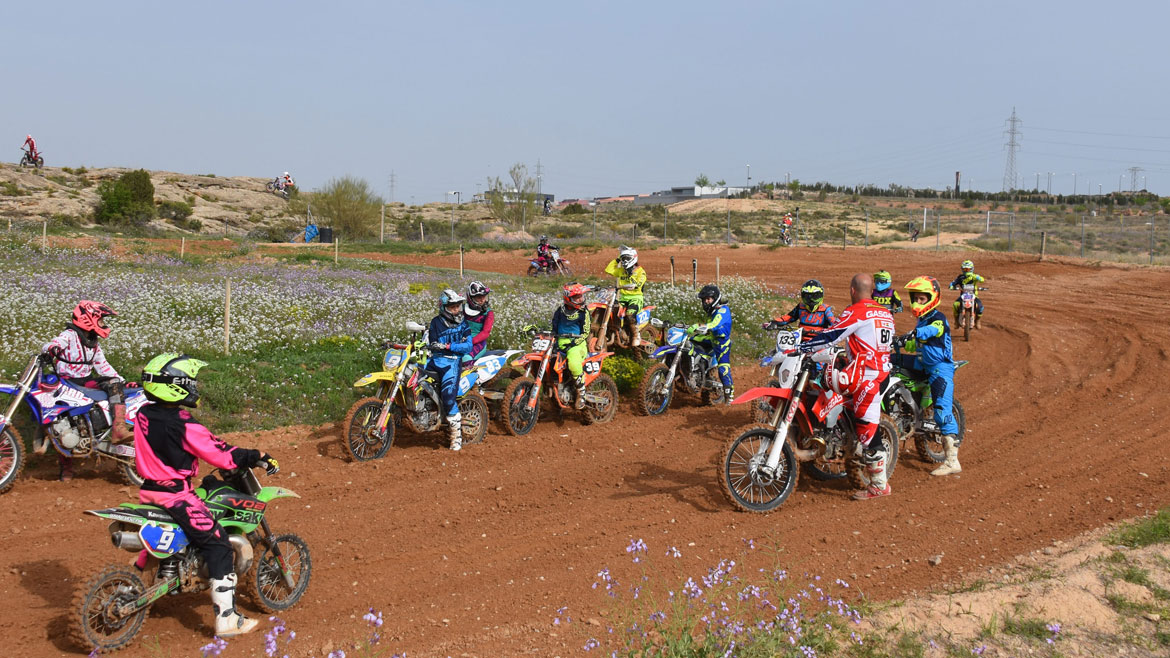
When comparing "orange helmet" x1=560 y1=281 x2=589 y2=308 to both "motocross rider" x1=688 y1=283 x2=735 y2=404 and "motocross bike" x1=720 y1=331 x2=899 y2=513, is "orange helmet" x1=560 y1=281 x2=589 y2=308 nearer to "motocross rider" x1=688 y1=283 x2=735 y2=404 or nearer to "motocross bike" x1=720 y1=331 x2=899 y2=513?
"motocross rider" x1=688 y1=283 x2=735 y2=404

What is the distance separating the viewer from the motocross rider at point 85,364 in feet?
27.1

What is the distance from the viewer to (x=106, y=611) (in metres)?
4.96

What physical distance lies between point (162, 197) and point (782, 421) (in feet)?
207

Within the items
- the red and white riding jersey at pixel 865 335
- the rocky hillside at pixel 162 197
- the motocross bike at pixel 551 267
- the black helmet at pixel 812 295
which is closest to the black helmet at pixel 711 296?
the black helmet at pixel 812 295

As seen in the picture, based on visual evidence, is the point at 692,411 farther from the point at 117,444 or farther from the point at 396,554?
the point at 117,444

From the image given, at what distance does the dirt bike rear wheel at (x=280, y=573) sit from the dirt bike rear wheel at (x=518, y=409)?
170 inches

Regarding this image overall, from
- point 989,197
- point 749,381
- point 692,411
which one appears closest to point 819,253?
point 749,381

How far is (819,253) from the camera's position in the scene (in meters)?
37.4

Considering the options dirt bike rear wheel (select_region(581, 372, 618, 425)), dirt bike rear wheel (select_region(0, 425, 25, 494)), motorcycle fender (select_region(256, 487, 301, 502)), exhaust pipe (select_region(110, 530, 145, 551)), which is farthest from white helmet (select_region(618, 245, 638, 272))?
exhaust pipe (select_region(110, 530, 145, 551))

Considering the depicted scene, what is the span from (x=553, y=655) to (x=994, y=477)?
588 centimetres

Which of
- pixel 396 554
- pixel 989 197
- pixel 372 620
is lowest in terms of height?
pixel 396 554

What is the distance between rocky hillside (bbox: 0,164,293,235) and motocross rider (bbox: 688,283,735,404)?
133ft

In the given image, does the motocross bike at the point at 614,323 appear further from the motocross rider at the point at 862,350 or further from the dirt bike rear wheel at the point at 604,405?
the motocross rider at the point at 862,350

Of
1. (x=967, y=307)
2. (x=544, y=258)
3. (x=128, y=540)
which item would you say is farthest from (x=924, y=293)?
(x=544, y=258)
